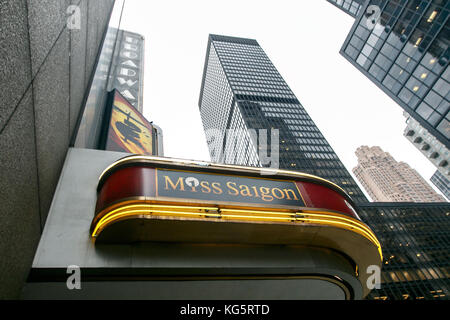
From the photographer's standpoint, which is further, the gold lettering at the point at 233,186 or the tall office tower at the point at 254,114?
the tall office tower at the point at 254,114

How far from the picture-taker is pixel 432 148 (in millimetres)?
74250

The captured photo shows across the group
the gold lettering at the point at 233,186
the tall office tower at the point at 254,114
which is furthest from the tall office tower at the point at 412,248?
the gold lettering at the point at 233,186

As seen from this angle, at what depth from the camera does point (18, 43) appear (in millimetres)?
3463

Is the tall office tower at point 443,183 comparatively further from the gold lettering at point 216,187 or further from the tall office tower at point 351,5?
→ the gold lettering at point 216,187

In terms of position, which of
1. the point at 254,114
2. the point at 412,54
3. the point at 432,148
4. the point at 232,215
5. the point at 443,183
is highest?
the point at 412,54

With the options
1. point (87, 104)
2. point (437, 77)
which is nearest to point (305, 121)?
point (437, 77)

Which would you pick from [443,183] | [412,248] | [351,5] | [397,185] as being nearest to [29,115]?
[351,5]

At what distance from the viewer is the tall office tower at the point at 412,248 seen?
175ft

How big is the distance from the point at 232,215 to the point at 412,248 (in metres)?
74.1

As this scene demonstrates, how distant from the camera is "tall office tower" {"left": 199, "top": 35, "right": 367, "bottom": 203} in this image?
323ft

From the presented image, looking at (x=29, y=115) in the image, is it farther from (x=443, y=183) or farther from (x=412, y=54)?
(x=443, y=183)

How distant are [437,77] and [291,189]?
31.7 metres

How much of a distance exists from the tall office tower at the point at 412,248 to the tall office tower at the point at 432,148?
12044 mm

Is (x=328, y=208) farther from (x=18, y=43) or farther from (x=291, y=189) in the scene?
(x=18, y=43)
